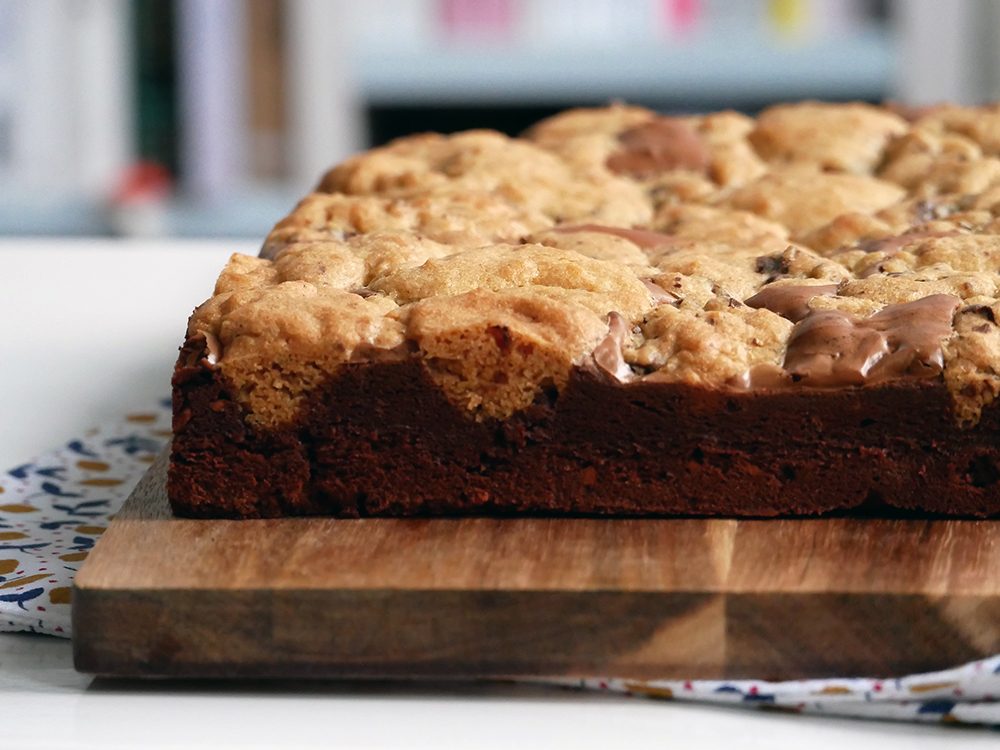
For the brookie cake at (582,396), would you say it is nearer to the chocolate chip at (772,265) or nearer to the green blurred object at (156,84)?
the chocolate chip at (772,265)

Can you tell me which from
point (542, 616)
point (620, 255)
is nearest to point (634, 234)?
point (620, 255)

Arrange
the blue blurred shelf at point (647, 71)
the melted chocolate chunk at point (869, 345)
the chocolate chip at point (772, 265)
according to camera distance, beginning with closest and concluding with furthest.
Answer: the melted chocolate chunk at point (869, 345)
the chocolate chip at point (772, 265)
the blue blurred shelf at point (647, 71)

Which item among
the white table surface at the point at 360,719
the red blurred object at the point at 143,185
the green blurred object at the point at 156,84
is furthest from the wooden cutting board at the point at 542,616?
the green blurred object at the point at 156,84

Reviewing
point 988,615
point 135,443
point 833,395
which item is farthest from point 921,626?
point 135,443

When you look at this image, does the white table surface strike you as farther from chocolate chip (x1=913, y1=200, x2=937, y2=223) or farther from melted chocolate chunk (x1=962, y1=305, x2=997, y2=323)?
chocolate chip (x1=913, y1=200, x2=937, y2=223)

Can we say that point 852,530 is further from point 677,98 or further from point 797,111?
point 677,98

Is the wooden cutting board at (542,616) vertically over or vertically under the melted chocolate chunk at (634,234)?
under

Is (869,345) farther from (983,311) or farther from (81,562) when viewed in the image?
(81,562)
